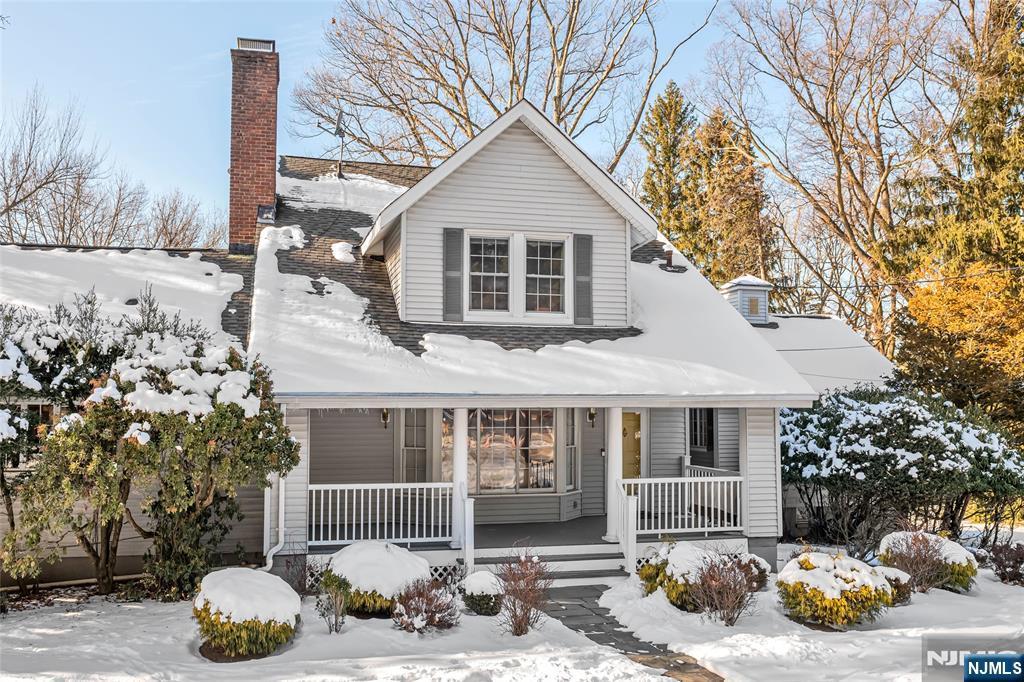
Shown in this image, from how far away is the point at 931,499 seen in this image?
1305 cm

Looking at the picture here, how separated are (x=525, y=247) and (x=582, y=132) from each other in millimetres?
15447

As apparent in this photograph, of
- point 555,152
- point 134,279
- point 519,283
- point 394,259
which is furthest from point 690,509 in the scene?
point 134,279

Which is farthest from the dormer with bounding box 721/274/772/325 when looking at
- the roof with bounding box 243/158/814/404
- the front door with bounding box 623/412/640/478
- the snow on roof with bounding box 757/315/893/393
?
the front door with bounding box 623/412/640/478

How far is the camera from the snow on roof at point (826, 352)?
17797 mm

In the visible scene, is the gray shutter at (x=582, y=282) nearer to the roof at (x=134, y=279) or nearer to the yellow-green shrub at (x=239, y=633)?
the roof at (x=134, y=279)

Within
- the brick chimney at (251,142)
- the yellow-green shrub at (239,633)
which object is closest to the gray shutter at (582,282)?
the brick chimney at (251,142)

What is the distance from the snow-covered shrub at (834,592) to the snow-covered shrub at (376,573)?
13.7ft

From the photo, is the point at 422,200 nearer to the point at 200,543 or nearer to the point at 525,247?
the point at 525,247

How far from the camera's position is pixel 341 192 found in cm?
1666

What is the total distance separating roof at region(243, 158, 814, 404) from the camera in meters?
10.8

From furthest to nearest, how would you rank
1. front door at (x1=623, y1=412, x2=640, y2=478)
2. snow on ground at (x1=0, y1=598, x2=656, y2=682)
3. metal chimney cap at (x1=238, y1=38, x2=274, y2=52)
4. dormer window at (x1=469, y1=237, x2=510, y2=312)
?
1. metal chimney cap at (x1=238, y1=38, x2=274, y2=52)
2. front door at (x1=623, y1=412, x2=640, y2=478)
3. dormer window at (x1=469, y1=237, x2=510, y2=312)
4. snow on ground at (x1=0, y1=598, x2=656, y2=682)

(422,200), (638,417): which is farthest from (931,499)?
(422,200)

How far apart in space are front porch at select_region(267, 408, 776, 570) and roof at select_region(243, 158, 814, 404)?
742 mm

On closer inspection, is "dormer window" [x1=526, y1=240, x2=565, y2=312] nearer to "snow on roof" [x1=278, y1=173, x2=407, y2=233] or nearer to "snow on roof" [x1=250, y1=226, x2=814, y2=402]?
"snow on roof" [x1=250, y1=226, x2=814, y2=402]
